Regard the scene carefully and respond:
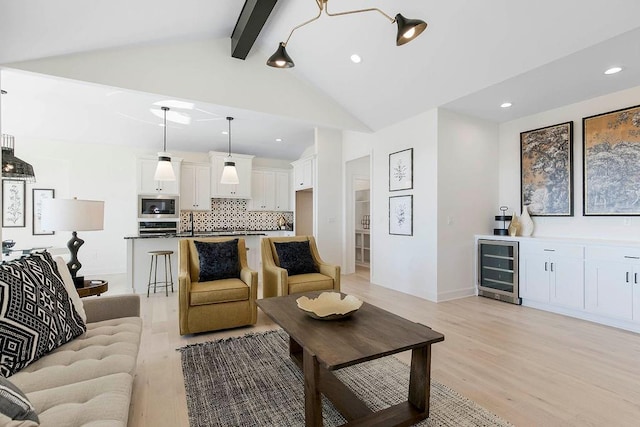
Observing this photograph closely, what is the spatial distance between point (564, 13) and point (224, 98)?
143 inches

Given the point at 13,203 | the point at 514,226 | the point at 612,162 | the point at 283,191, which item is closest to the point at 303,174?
the point at 283,191

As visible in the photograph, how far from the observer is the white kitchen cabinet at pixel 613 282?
322cm

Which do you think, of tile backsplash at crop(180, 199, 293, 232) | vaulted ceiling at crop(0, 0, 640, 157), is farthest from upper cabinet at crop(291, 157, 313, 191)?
vaulted ceiling at crop(0, 0, 640, 157)

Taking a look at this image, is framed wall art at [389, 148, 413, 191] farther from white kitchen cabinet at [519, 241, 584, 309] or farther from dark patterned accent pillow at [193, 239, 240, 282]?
dark patterned accent pillow at [193, 239, 240, 282]

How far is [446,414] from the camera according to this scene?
188 cm

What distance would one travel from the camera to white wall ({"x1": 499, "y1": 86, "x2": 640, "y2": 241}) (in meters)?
3.65

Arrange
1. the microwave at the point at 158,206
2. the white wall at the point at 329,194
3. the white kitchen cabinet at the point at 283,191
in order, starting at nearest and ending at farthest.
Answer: the white wall at the point at 329,194 < the microwave at the point at 158,206 < the white kitchen cabinet at the point at 283,191

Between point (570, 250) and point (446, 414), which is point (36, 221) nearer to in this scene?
point (446, 414)

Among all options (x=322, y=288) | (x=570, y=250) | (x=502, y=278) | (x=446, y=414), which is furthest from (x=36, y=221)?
(x=570, y=250)

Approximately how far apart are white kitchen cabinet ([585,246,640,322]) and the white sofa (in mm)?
4433

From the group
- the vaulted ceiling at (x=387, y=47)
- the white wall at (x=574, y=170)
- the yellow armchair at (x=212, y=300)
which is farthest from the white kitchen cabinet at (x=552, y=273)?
the yellow armchair at (x=212, y=300)

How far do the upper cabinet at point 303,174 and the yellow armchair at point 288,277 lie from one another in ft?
8.44

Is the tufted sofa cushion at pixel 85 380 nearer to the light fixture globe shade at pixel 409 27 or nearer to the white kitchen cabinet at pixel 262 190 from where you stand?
the light fixture globe shade at pixel 409 27

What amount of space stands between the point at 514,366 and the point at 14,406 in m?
2.96
